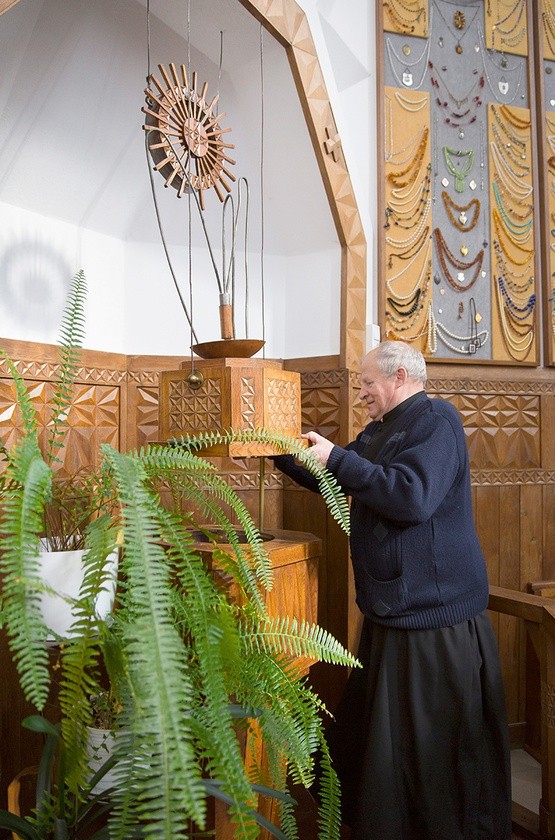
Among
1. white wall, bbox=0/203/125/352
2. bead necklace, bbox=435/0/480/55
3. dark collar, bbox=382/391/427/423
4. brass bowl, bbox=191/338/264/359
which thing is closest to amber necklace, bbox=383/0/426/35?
bead necklace, bbox=435/0/480/55

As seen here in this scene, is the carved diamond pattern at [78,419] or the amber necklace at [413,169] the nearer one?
the carved diamond pattern at [78,419]

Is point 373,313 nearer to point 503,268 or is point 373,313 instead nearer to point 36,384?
point 503,268

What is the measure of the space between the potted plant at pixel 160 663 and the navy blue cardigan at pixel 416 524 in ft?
1.26

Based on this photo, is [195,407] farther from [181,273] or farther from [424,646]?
[181,273]

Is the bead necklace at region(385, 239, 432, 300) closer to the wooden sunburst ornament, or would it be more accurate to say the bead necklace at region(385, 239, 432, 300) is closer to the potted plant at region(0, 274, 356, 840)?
the wooden sunburst ornament

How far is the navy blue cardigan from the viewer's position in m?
1.84

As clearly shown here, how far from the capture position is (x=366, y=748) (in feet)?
6.23

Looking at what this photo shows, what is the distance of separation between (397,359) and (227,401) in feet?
2.00

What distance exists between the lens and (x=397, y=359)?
2.05 meters

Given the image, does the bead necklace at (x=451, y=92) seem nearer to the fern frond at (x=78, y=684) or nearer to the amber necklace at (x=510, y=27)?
the amber necklace at (x=510, y=27)

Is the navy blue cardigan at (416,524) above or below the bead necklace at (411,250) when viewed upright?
below

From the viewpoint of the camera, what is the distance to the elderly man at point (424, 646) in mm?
1844

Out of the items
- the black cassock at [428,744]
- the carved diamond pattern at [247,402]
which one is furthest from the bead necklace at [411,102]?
the black cassock at [428,744]

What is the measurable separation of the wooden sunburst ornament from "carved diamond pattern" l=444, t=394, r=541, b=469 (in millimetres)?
1507
